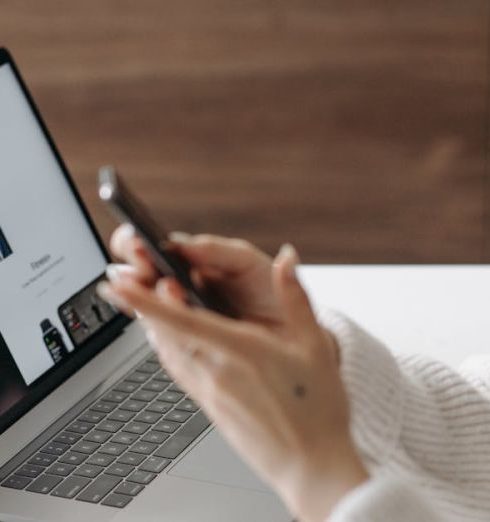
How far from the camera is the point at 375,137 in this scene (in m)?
2.19

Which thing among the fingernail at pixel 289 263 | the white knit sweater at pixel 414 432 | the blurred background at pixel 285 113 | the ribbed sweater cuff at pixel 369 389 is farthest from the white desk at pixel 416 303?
the blurred background at pixel 285 113

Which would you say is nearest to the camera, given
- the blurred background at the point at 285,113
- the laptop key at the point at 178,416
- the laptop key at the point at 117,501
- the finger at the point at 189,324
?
the finger at the point at 189,324

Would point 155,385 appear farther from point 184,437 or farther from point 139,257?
point 139,257

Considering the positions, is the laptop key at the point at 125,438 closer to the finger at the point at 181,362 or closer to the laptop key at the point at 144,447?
the laptop key at the point at 144,447

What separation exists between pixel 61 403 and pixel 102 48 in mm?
1393

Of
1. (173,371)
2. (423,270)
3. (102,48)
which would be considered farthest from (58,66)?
(173,371)

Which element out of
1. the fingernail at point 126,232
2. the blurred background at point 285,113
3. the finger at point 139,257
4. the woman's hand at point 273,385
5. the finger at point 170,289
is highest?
the fingernail at point 126,232

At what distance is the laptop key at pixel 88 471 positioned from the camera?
819 millimetres

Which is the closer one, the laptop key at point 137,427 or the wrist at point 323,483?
the wrist at point 323,483

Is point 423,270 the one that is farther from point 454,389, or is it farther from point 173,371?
point 173,371

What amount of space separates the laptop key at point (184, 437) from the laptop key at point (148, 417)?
3 cm

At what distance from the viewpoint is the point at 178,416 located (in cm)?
89

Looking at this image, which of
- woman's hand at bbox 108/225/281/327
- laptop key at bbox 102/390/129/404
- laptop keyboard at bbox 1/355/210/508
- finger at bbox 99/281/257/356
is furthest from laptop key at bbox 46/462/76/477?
finger at bbox 99/281/257/356

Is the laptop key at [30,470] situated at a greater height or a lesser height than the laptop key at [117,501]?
greater
